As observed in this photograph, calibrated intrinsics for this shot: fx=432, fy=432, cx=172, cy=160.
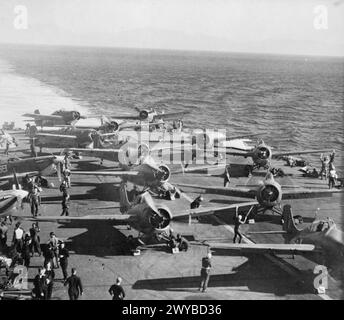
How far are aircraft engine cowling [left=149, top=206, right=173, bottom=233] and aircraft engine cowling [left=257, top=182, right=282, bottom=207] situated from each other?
7.50 metres

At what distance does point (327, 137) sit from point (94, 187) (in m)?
47.9

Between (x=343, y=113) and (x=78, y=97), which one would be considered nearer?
(x=343, y=113)

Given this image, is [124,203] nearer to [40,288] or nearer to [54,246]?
[54,246]

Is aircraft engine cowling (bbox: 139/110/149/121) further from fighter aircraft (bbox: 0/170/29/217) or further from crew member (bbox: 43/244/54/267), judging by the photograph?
crew member (bbox: 43/244/54/267)

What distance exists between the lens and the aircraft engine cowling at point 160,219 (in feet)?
68.2

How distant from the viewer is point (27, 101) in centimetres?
9188

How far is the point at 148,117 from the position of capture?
5959cm

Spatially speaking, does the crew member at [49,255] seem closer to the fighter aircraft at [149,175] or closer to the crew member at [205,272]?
the crew member at [205,272]

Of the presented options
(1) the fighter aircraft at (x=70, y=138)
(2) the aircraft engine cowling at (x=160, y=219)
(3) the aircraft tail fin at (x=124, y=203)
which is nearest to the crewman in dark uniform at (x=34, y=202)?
(3) the aircraft tail fin at (x=124, y=203)

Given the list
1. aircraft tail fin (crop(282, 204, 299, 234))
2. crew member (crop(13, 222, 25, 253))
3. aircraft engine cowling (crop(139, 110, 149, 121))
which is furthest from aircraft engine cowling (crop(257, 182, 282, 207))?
aircraft engine cowling (crop(139, 110, 149, 121))

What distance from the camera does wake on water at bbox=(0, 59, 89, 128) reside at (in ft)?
247

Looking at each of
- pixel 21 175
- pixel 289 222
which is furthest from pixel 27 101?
pixel 289 222
